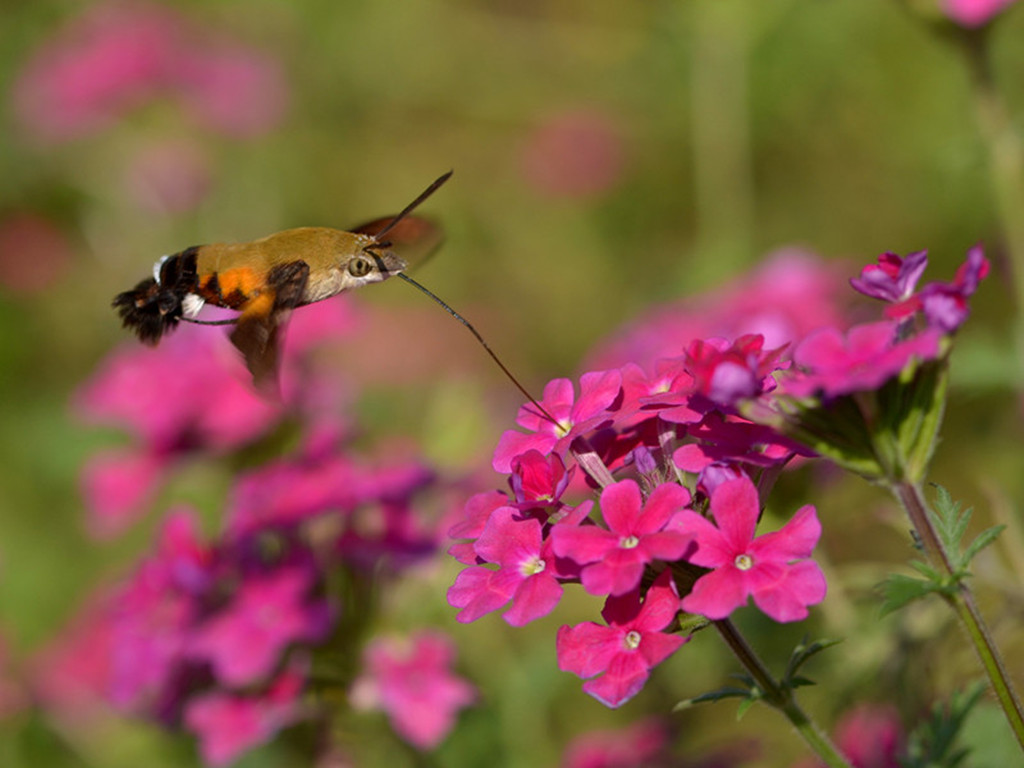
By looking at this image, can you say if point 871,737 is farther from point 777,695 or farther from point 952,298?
point 952,298

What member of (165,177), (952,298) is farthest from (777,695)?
(165,177)

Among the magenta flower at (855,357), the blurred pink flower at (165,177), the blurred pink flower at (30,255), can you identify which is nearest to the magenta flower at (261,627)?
the magenta flower at (855,357)

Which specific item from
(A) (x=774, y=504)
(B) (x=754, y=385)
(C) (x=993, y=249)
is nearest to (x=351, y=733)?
(A) (x=774, y=504)

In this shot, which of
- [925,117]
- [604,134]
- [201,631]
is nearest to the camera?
[201,631]

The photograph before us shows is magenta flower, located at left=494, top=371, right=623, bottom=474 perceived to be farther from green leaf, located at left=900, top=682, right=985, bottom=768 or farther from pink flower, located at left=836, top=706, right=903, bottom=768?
pink flower, located at left=836, top=706, right=903, bottom=768

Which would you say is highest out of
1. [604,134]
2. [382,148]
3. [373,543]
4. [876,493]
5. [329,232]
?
[382,148]

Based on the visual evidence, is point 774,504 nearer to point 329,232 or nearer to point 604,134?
point 329,232

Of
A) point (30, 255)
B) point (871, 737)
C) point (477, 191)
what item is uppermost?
point (30, 255)
